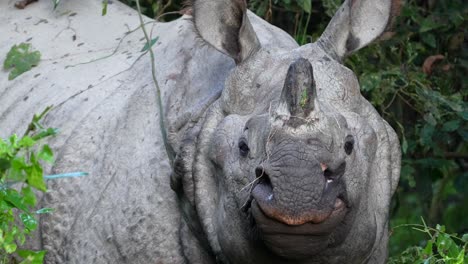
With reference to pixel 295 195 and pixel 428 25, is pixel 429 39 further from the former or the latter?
pixel 295 195

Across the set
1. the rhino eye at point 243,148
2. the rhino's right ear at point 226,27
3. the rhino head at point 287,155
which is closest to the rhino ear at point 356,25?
the rhino head at point 287,155

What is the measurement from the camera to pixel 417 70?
7.69 meters

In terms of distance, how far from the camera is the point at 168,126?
5.81 meters

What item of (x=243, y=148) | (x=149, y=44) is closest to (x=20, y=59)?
(x=149, y=44)

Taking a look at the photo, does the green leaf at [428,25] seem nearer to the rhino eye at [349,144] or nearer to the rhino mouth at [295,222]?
the rhino eye at [349,144]

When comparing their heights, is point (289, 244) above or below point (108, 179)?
above

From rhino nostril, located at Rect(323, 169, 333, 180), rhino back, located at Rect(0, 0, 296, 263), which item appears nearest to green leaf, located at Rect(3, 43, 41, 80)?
rhino back, located at Rect(0, 0, 296, 263)

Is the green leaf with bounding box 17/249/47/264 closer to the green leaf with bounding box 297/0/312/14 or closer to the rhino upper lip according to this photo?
the rhino upper lip

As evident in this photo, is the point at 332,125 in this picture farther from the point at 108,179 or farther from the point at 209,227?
the point at 108,179

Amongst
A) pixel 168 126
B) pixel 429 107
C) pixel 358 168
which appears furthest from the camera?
pixel 429 107

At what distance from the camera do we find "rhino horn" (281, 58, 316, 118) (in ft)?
16.5

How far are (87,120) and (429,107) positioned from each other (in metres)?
2.05

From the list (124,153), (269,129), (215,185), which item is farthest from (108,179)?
(269,129)

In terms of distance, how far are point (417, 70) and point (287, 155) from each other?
2.93 metres
